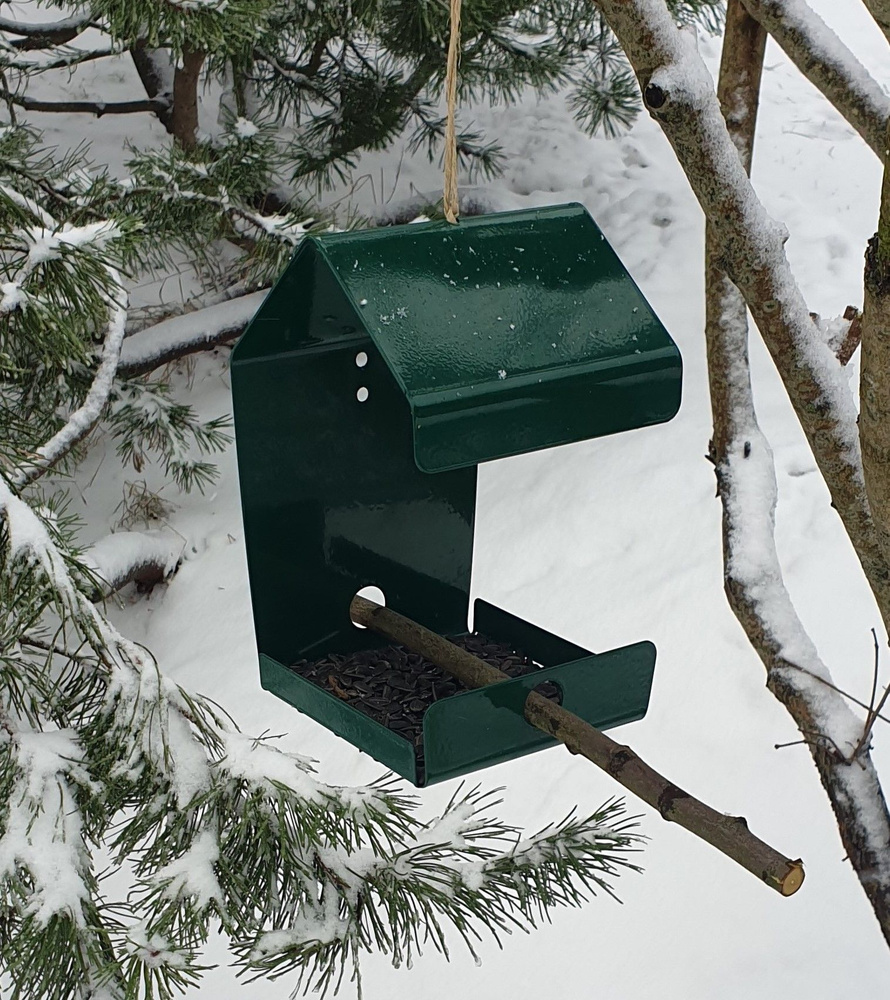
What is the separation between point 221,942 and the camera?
6.89ft

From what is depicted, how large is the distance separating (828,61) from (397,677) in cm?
78

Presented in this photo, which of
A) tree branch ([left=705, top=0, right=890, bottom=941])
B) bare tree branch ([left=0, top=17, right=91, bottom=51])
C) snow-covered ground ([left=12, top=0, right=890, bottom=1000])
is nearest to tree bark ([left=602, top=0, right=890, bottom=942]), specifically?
tree branch ([left=705, top=0, right=890, bottom=941])

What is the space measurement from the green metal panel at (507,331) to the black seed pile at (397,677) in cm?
29

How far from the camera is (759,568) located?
1.28 m

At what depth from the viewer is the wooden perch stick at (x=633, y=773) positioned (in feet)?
2.43

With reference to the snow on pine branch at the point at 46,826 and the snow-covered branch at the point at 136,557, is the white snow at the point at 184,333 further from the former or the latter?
the snow on pine branch at the point at 46,826

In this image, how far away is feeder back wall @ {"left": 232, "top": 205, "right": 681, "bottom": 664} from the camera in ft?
2.83

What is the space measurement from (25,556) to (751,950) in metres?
1.36

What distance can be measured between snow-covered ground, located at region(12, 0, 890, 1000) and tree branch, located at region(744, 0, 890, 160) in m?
0.50

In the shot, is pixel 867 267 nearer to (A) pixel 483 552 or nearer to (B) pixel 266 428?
(B) pixel 266 428

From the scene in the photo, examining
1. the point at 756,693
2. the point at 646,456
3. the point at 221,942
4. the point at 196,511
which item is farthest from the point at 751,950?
the point at 196,511

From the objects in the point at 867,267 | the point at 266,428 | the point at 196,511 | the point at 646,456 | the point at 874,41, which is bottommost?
the point at 196,511

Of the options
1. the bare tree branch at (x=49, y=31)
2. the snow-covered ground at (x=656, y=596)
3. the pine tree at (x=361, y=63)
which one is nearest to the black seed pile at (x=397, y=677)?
the snow-covered ground at (x=656, y=596)

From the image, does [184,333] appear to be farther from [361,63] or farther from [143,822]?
[143,822]
